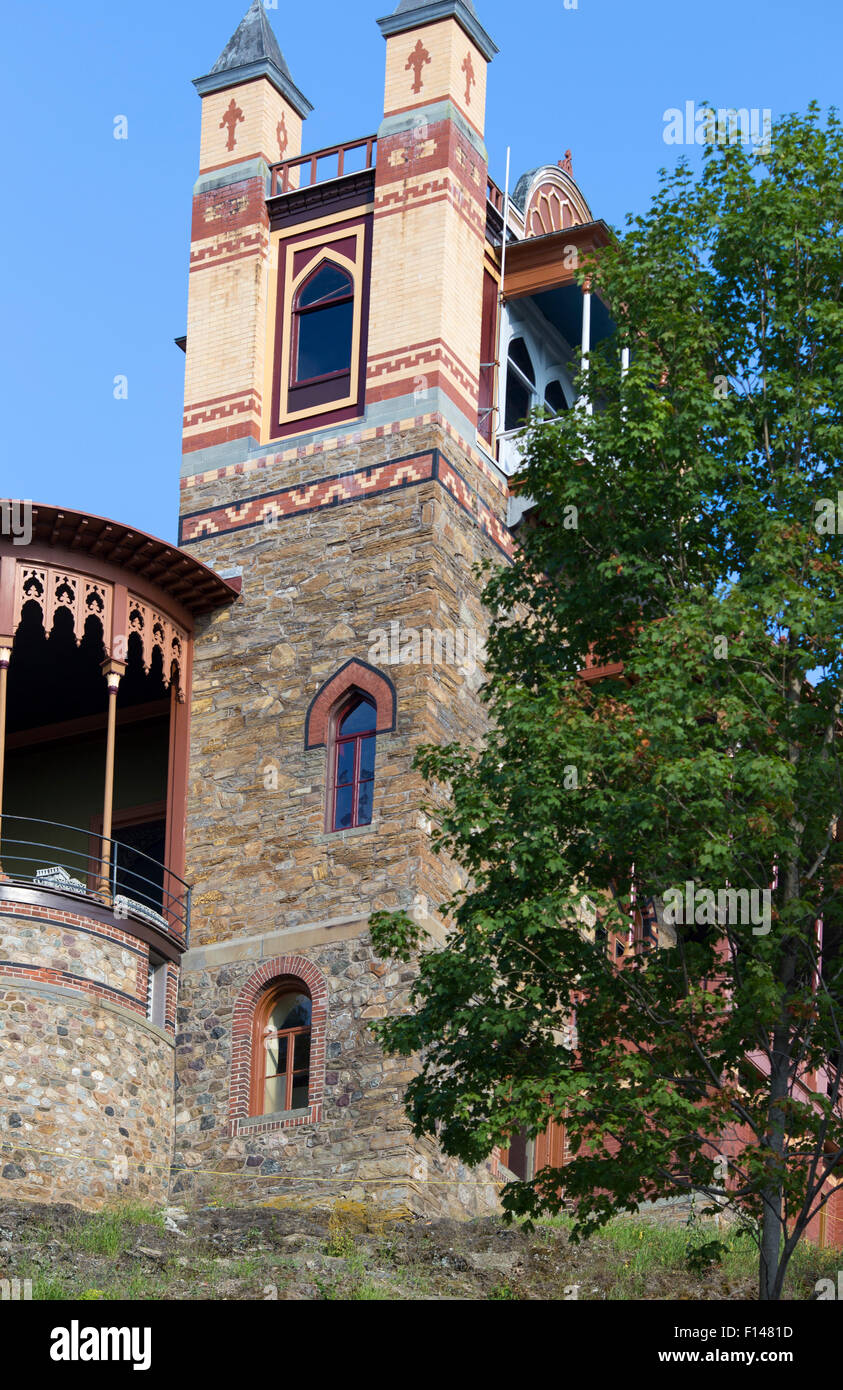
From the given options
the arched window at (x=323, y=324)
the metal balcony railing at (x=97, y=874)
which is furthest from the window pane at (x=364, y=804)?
the arched window at (x=323, y=324)

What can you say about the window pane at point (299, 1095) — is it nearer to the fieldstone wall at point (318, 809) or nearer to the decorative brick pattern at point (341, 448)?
the fieldstone wall at point (318, 809)

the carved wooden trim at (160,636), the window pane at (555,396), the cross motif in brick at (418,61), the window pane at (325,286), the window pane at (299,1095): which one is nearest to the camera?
the window pane at (299,1095)

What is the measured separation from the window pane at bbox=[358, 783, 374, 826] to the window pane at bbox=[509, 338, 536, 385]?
27.6 ft

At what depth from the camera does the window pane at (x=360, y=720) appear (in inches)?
1203

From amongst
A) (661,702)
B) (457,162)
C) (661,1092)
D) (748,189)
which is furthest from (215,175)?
(661,1092)

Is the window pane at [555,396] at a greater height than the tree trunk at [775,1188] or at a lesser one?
greater

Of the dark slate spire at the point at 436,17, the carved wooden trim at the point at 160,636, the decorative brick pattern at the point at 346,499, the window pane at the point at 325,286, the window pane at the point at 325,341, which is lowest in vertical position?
the carved wooden trim at the point at 160,636

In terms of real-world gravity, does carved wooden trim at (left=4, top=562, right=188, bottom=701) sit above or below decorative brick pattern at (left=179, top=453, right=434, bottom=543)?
below

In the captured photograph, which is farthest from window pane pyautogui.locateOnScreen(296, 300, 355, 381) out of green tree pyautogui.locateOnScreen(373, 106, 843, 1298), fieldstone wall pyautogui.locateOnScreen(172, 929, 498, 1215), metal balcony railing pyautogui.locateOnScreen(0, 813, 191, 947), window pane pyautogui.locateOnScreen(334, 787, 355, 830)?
green tree pyautogui.locateOnScreen(373, 106, 843, 1298)

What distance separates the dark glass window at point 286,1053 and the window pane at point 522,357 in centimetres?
1103

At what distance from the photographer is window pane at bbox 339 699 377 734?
3055cm

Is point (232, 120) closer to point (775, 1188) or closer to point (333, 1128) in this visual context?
point (333, 1128)

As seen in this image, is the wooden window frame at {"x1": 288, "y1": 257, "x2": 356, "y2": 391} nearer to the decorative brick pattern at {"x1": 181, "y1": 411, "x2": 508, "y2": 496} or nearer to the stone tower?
the stone tower

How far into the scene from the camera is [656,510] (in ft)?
69.3
